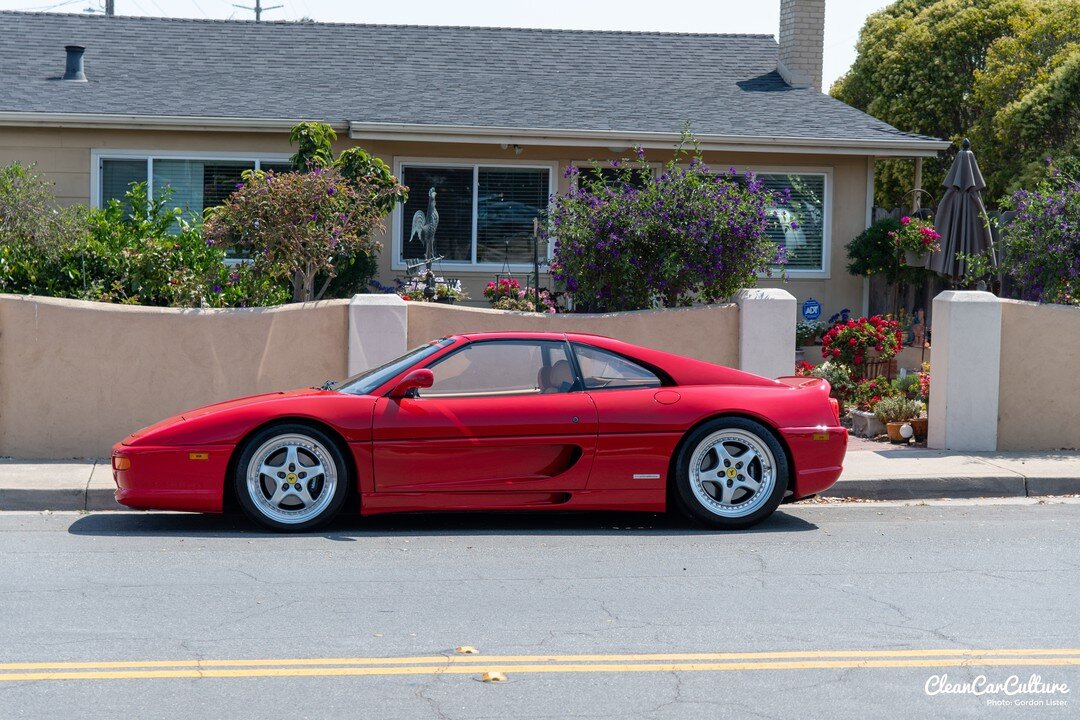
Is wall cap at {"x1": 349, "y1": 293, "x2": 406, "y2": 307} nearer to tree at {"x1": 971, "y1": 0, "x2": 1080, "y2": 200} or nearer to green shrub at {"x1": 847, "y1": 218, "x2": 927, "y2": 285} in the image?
green shrub at {"x1": 847, "y1": 218, "x2": 927, "y2": 285}

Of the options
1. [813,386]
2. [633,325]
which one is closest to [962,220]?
[633,325]

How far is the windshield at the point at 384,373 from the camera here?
825 cm

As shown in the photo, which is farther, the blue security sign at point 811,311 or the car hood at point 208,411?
the blue security sign at point 811,311

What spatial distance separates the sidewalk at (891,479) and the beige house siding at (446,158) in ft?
21.7

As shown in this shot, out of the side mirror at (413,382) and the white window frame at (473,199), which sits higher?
the white window frame at (473,199)

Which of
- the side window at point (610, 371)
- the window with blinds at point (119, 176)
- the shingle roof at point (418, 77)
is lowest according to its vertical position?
the side window at point (610, 371)

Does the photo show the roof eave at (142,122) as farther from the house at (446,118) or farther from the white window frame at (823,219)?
the white window frame at (823,219)

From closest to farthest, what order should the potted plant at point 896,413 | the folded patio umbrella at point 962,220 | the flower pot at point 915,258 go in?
the potted plant at point 896,413
the folded patio umbrella at point 962,220
the flower pot at point 915,258

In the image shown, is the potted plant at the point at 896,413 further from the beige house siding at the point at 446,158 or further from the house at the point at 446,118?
the beige house siding at the point at 446,158

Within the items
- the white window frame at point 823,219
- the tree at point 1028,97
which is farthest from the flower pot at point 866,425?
the tree at point 1028,97

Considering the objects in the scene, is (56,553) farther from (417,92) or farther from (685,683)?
(417,92)

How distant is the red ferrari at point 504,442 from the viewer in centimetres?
798

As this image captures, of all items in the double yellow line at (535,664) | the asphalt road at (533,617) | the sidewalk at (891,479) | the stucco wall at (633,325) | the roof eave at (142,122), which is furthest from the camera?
the roof eave at (142,122)

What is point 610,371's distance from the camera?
838 centimetres
